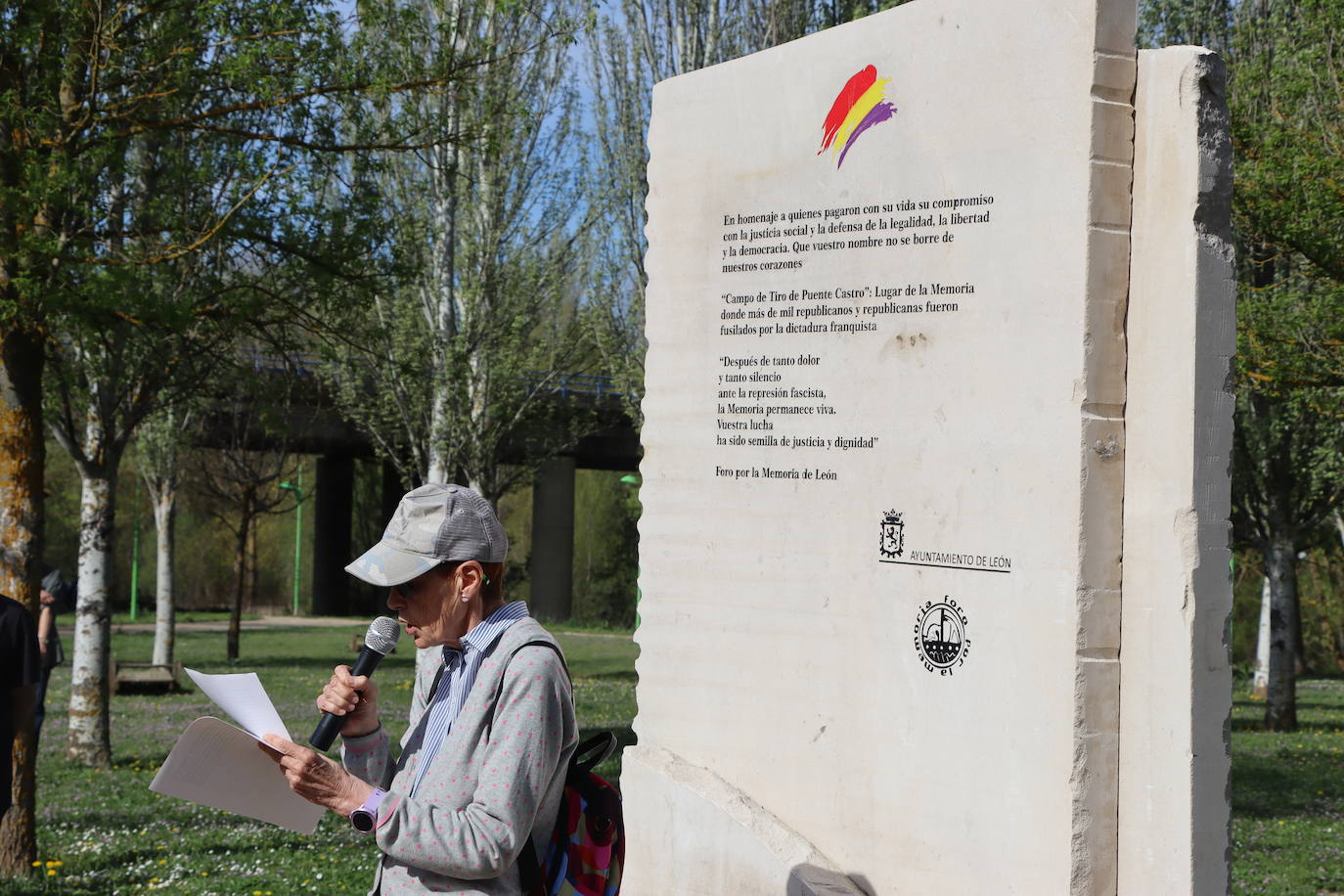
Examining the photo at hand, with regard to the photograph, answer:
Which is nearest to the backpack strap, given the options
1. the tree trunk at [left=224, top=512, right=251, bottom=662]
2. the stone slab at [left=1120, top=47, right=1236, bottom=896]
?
the stone slab at [left=1120, top=47, right=1236, bottom=896]

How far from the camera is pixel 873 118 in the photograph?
4273mm

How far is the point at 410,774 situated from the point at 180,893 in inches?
214

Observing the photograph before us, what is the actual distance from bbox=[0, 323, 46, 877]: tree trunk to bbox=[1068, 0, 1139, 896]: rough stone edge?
5.93 m

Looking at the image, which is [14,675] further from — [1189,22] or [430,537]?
[1189,22]

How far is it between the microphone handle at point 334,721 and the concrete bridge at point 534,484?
2408cm

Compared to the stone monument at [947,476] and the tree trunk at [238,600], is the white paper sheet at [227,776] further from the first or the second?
the tree trunk at [238,600]

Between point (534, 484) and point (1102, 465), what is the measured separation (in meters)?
32.2

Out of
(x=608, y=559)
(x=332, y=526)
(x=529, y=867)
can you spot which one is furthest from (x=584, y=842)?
(x=608, y=559)

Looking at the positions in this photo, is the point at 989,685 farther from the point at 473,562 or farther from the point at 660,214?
the point at 660,214

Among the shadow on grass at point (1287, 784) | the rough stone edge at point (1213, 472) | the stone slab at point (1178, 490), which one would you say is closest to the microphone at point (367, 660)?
the stone slab at point (1178, 490)

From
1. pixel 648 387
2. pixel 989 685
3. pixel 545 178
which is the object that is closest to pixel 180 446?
pixel 545 178

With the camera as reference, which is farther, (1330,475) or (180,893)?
(1330,475)

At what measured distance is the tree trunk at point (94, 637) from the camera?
1273cm

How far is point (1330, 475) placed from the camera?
16812 mm
